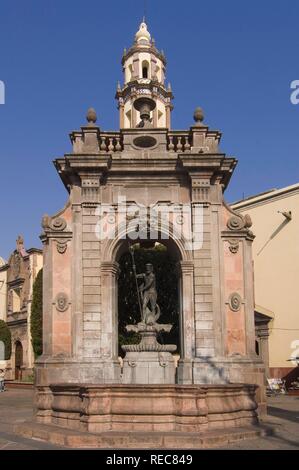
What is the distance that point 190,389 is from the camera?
12.0 meters

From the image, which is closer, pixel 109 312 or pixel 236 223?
pixel 109 312

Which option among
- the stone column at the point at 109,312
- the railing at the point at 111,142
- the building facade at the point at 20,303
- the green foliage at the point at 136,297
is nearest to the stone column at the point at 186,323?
the stone column at the point at 109,312

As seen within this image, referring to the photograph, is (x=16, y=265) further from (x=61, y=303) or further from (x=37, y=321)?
(x=61, y=303)

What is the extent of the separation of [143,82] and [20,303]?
23.2 meters

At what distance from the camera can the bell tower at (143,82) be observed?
57.6 metres

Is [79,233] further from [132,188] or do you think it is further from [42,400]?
[42,400]

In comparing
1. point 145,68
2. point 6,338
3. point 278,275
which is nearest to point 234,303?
point 278,275

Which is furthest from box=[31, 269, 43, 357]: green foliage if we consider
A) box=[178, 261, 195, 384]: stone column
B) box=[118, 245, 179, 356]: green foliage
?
box=[178, 261, 195, 384]: stone column

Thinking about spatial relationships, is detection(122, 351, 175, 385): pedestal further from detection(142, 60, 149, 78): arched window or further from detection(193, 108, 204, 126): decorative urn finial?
detection(142, 60, 149, 78): arched window

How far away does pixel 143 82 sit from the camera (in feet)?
189

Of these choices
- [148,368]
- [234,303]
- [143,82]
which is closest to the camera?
[148,368]

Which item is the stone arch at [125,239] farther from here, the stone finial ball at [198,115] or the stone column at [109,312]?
the stone finial ball at [198,115]

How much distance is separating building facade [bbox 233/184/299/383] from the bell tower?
22783 millimetres

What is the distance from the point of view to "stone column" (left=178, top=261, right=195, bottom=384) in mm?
16375
